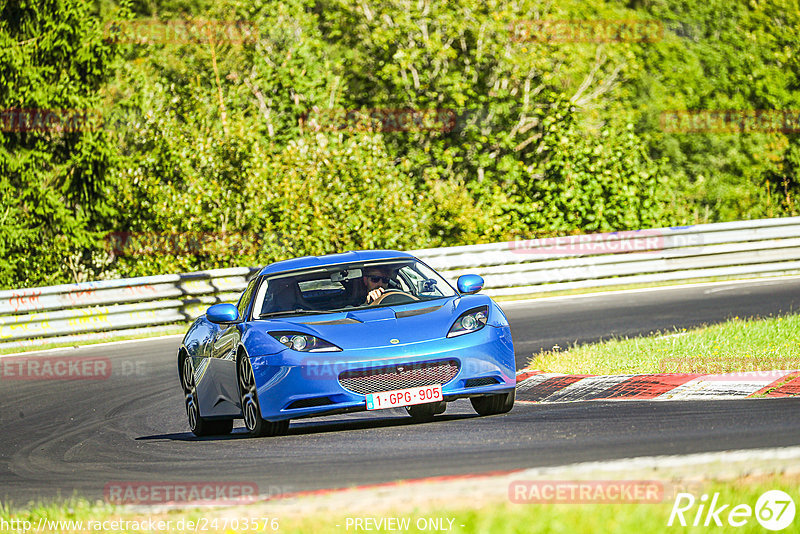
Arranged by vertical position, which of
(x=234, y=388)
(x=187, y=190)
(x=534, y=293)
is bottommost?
(x=534, y=293)

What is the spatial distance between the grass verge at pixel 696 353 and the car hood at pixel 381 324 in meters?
2.59

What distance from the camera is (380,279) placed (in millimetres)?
9992

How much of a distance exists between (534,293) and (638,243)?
225 centimetres

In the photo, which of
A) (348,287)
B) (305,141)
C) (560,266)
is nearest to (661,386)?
(348,287)

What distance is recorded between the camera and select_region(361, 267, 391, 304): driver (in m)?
9.77

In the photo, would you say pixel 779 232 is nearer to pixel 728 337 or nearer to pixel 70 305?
pixel 728 337

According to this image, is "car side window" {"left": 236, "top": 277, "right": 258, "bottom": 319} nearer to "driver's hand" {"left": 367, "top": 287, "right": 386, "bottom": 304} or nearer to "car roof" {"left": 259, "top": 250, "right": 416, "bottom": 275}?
"car roof" {"left": 259, "top": 250, "right": 416, "bottom": 275}

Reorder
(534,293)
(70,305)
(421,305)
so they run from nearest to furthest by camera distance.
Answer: (421,305)
(70,305)
(534,293)

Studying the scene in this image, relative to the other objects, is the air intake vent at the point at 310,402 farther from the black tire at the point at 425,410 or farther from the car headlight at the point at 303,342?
the black tire at the point at 425,410

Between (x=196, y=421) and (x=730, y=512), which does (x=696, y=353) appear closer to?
(x=196, y=421)

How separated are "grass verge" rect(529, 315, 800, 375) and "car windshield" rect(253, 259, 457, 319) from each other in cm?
213

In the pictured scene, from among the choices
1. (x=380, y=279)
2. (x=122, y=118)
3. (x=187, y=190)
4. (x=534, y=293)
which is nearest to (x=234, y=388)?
(x=380, y=279)

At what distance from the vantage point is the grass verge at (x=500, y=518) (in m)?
4.89

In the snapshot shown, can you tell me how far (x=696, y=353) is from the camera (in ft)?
38.5
